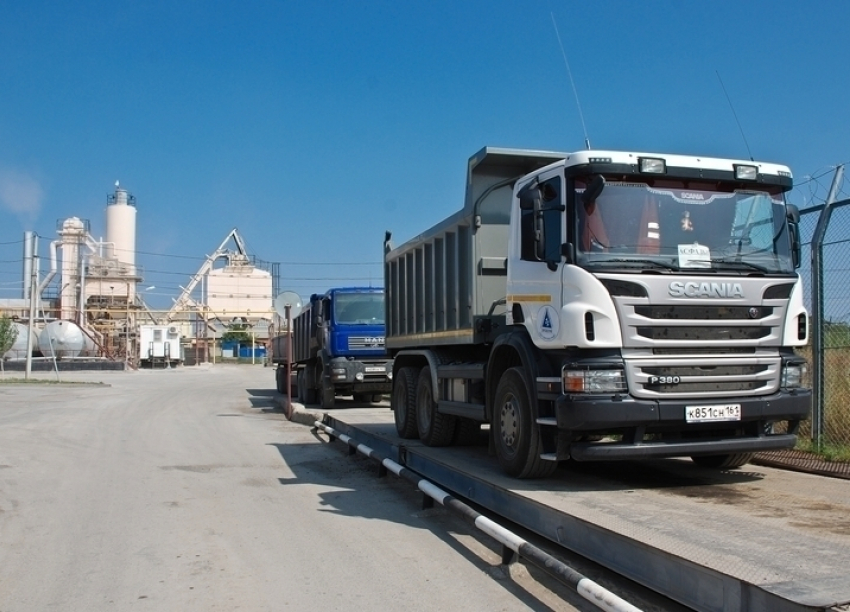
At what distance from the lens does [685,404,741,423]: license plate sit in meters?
6.14

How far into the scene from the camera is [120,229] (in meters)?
83.5

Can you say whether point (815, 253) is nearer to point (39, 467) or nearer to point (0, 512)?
point (0, 512)

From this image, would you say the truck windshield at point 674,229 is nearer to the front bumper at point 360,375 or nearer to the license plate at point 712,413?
the license plate at point 712,413

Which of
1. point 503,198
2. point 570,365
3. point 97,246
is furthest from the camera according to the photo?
point 97,246

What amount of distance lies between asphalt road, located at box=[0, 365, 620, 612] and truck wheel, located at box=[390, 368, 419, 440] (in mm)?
771

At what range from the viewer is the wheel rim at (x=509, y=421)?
7.11 metres

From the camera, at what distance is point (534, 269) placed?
270 inches

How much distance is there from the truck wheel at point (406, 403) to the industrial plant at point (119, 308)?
33.6 m

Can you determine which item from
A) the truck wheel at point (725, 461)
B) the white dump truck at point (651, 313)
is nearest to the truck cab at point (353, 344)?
the truck wheel at point (725, 461)

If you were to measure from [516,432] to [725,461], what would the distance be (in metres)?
2.05

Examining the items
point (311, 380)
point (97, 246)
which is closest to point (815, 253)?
point (311, 380)

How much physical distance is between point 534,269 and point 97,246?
80616 mm

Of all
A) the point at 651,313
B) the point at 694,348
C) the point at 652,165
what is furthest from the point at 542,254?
the point at 694,348

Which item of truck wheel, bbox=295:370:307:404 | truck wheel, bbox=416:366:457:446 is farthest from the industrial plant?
truck wheel, bbox=416:366:457:446
